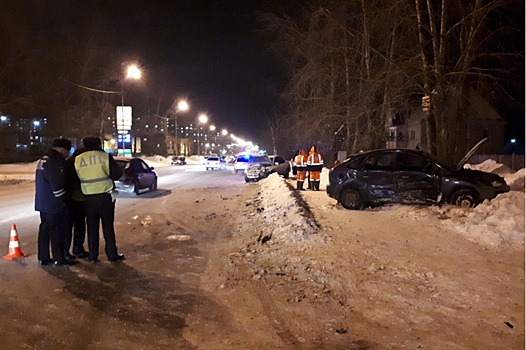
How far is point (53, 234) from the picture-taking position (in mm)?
7176

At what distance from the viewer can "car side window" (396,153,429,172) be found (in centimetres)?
1129

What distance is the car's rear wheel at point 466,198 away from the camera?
10883mm

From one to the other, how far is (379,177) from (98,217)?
682cm

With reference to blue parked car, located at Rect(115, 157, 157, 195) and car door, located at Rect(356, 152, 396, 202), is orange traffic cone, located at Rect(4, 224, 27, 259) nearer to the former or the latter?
car door, located at Rect(356, 152, 396, 202)

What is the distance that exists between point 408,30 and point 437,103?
319 centimetres

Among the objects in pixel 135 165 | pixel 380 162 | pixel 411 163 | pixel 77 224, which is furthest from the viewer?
pixel 135 165

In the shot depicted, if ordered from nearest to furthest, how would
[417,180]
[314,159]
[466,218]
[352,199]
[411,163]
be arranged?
[466,218] → [417,180] → [411,163] → [352,199] → [314,159]

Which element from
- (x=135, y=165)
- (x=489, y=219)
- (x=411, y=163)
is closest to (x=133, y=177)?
(x=135, y=165)

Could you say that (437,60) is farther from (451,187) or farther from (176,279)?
(176,279)

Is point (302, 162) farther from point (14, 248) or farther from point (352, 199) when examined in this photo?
point (14, 248)

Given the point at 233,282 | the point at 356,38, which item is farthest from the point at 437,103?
the point at 233,282

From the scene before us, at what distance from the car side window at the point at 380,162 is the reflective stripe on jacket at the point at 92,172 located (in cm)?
668

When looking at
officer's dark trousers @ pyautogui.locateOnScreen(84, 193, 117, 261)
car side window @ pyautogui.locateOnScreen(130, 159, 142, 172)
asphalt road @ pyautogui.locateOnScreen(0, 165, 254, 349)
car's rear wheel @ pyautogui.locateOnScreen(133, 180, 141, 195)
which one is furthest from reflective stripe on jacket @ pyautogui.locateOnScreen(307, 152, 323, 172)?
officer's dark trousers @ pyautogui.locateOnScreen(84, 193, 117, 261)

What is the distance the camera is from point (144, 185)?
19281mm
